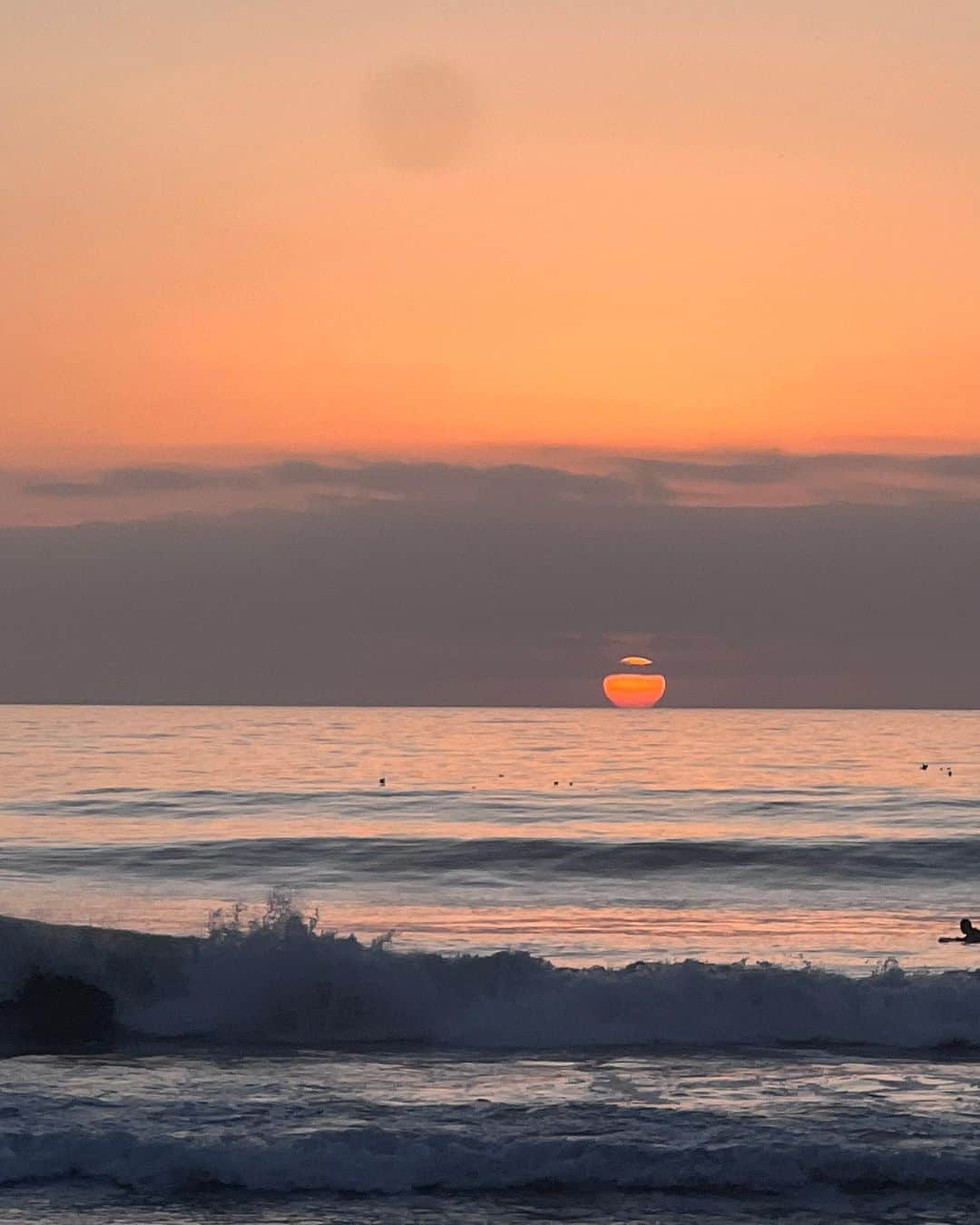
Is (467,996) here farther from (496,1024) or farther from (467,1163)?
(467,1163)

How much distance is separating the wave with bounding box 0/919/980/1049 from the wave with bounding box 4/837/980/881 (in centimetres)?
1395

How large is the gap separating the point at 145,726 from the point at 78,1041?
109431 millimetres

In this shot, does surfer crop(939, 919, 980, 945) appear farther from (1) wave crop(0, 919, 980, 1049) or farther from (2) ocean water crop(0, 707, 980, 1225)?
(1) wave crop(0, 919, 980, 1049)

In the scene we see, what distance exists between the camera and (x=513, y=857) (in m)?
40.2

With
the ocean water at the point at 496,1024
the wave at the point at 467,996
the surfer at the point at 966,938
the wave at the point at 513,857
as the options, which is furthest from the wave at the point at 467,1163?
the wave at the point at 513,857

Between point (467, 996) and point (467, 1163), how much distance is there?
8.06 metres

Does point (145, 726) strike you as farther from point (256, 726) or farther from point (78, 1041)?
point (78, 1041)

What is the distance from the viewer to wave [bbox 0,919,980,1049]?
1991 centimetres

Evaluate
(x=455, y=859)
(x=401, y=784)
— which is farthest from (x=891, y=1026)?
(x=401, y=784)

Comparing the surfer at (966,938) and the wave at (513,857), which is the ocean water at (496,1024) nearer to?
the wave at (513,857)

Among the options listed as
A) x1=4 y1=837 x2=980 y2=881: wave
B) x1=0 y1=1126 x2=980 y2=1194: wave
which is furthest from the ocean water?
x1=4 y1=837 x2=980 y2=881: wave

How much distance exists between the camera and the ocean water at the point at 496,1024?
1278 cm

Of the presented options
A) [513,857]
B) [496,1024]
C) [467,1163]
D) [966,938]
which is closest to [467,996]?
[496,1024]

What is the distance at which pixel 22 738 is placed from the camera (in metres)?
99.1
